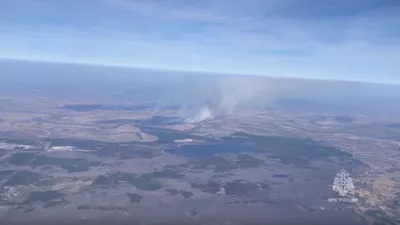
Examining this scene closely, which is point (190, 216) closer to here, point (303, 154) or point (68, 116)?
point (303, 154)

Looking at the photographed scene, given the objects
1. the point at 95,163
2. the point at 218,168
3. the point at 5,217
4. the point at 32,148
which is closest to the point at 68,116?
the point at 32,148

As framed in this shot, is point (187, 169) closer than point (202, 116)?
Yes

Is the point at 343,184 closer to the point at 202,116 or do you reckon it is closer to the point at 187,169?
the point at 187,169

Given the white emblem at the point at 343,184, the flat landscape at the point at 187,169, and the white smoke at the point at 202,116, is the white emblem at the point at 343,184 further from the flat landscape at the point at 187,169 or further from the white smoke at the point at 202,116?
the white smoke at the point at 202,116

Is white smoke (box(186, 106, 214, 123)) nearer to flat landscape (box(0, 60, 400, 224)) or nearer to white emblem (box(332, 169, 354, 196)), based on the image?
flat landscape (box(0, 60, 400, 224))

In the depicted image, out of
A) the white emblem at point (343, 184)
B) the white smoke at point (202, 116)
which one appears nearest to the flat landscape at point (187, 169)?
the white smoke at point (202, 116)

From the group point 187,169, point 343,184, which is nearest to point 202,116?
point 187,169

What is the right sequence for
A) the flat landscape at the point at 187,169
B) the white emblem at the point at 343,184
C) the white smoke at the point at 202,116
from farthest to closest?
the white smoke at the point at 202,116
the white emblem at the point at 343,184
the flat landscape at the point at 187,169

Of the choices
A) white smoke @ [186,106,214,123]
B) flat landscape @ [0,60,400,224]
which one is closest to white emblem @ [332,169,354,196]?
flat landscape @ [0,60,400,224]
